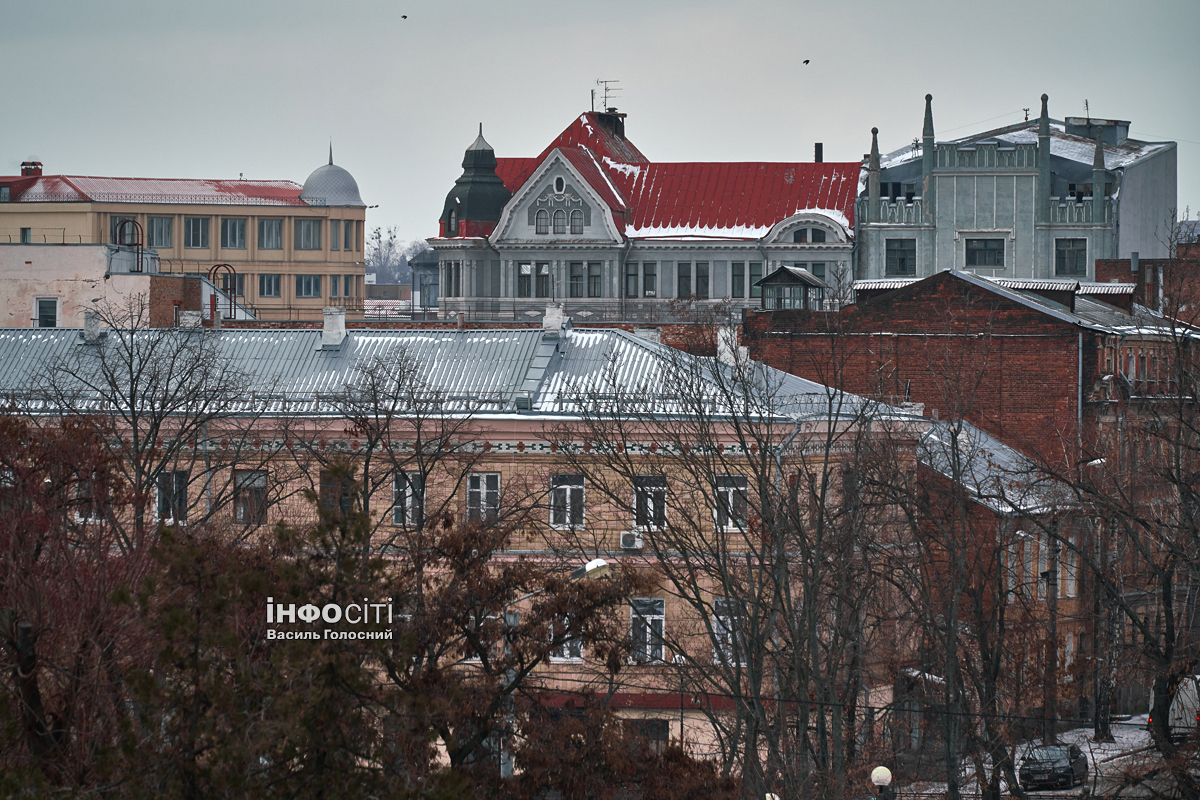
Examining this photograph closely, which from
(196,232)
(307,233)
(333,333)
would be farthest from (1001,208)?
(196,232)

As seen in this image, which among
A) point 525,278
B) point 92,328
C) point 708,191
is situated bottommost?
point 92,328

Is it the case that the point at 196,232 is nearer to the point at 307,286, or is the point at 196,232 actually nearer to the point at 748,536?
the point at 307,286

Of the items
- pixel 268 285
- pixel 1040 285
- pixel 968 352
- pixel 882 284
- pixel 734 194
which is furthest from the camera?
pixel 268 285

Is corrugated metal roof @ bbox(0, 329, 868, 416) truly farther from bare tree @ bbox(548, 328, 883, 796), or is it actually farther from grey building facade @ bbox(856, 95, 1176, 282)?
grey building facade @ bbox(856, 95, 1176, 282)

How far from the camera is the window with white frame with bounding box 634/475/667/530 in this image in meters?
27.3

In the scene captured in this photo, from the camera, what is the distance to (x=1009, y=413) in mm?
43438

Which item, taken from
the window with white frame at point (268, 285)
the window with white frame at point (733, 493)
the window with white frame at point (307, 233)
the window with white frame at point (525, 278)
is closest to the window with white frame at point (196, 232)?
the window with white frame at point (268, 285)

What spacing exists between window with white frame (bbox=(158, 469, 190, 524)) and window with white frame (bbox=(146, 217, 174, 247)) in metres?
55.2

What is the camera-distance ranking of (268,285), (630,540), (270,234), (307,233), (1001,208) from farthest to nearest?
(307,233) → (268,285) → (270,234) → (1001,208) → (630,540)

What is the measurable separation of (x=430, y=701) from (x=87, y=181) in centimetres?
7655

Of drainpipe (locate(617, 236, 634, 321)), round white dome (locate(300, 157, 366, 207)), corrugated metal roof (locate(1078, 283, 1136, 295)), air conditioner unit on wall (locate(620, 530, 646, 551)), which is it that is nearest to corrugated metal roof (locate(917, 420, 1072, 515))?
air conditioner unit on wall (locate(620, 530, 646, 551))

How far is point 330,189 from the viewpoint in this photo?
290 feet

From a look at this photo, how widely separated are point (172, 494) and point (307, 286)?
59.9m

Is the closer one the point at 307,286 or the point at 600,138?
the point at 600,138
